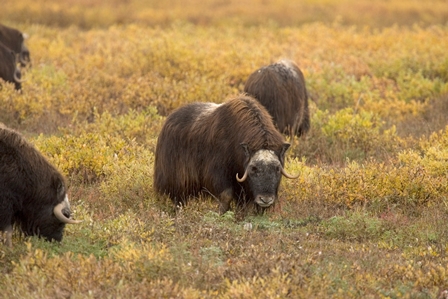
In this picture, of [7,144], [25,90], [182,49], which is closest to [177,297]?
[7,144]

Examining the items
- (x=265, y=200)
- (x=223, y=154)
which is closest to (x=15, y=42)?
(x=223, y=154)

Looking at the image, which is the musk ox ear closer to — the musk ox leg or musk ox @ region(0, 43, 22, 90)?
the musk ox leg

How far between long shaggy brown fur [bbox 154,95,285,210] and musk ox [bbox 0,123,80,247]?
1692mm

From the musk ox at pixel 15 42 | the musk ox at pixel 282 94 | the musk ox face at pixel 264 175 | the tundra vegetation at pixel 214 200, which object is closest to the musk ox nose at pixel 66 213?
the tundra vegetation at pixel 214 200

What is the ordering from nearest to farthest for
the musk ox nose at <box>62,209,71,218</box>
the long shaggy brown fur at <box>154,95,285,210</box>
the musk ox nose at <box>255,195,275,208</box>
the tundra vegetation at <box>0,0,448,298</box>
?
1. the tundra vegetation at <box>0,0,448,298</box>
2. the musk ox nose at <box>62,209,71,218</box>
3. the musk ox nose at <box>255,195,275,208</box>
4. the long shaggy brown fur at <box>154,95,285,210</box>

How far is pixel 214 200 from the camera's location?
8.38 meters

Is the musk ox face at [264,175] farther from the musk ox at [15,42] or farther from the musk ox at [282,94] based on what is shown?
the musk ox at [15,42]

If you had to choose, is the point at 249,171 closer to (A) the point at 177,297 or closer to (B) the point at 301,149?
(A) the point at 177,297

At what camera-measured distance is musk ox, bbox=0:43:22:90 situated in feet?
45.2

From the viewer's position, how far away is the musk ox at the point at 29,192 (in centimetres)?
671

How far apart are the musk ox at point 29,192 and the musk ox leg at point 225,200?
171 centimetres

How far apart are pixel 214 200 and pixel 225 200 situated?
30 cm

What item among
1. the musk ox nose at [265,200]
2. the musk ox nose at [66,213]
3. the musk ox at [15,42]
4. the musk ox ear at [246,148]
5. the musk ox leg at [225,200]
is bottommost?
the musk ox at [15,42]

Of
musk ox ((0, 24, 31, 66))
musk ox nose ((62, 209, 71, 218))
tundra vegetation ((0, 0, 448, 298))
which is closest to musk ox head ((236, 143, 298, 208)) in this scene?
tundra vegetation ((0, 0, 448, 298))
